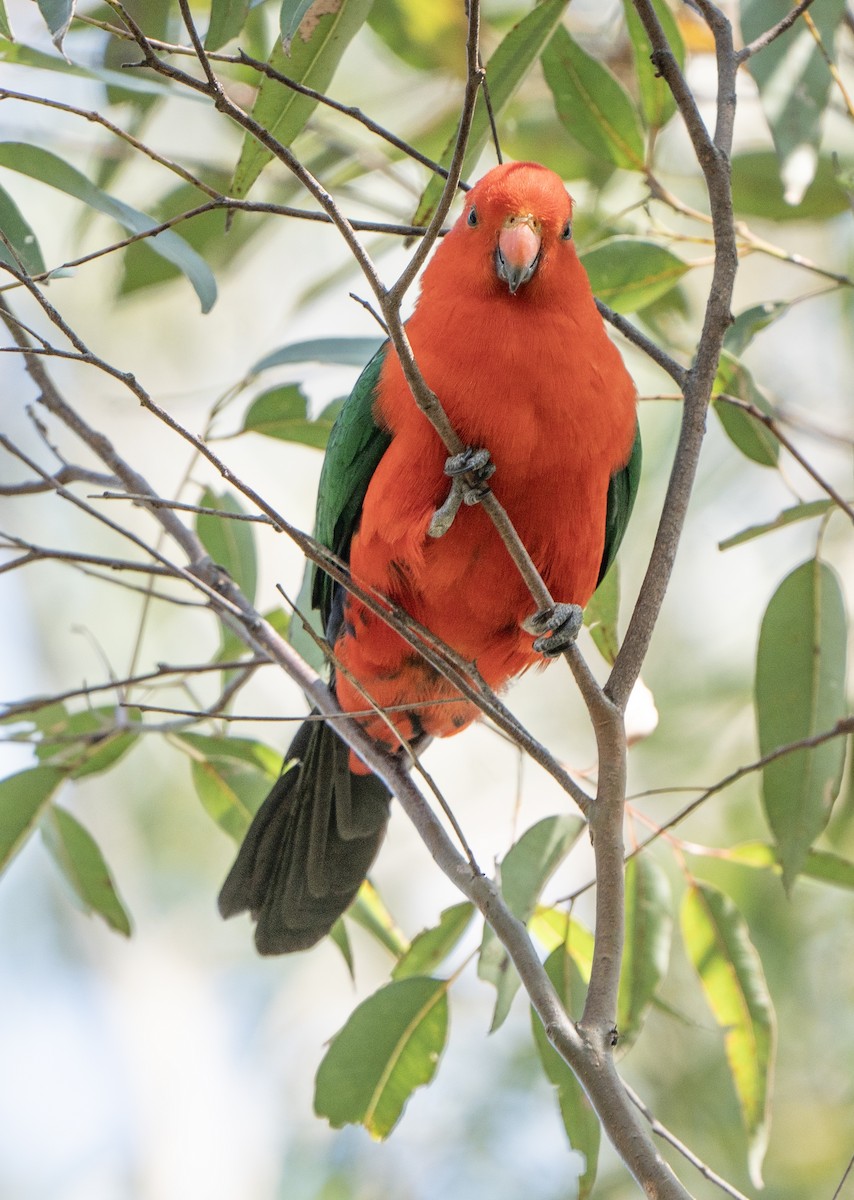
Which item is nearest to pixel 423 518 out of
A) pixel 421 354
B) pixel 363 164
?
pixel 421 354

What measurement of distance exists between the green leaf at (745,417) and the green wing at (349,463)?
858mm

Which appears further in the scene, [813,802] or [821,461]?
[821,461]

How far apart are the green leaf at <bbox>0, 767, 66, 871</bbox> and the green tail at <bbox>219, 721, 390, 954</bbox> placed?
0.56m

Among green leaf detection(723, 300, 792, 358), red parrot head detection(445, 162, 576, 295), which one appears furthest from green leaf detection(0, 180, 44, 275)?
green leaf detection(723, 300, 792, 358)

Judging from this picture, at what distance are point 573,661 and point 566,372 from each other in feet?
2.94

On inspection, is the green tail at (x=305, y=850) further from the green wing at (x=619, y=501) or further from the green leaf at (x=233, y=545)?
the green wing at (x=619, y=501)

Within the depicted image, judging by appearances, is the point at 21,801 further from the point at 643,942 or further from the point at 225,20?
the point at 225,20

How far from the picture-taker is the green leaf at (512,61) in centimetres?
302

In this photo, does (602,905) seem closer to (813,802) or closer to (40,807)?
(813,802)

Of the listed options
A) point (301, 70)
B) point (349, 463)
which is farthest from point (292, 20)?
point (349, 463)

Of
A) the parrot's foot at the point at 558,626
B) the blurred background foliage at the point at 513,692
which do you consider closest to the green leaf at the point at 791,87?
the blurred background foliage at the point at 513,692

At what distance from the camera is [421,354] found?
2.96 meters

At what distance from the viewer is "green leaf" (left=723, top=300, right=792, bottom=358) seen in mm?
3428

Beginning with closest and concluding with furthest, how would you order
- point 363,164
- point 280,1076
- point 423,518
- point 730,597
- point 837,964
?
point 423,518, point 363,164, point 837,964, point 730,597, point 280,1076
